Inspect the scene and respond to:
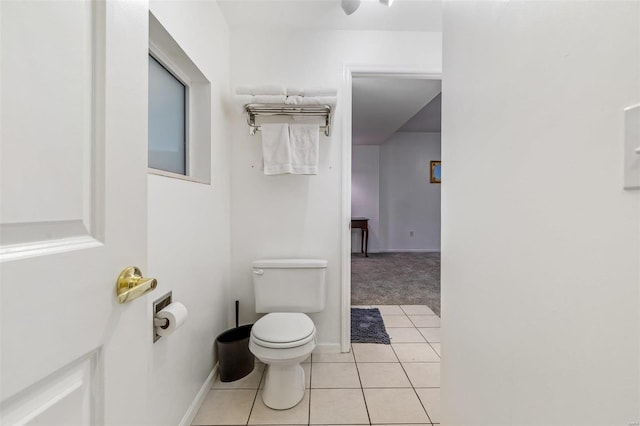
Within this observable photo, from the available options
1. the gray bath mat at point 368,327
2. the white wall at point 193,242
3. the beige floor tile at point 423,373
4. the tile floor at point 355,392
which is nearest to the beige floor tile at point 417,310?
the gray bath mat at point 368,327

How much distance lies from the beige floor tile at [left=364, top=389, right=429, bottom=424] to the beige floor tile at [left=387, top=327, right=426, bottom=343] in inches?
24.2

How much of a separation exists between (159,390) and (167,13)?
1577mm

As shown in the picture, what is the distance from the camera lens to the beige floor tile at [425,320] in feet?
8.14

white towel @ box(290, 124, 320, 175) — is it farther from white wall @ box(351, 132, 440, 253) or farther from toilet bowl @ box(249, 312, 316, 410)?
white wall @ box(351, 132, 440, 253)

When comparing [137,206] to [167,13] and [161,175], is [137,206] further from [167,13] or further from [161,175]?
[167,13]

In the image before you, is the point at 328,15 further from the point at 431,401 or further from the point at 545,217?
the point at 431,401

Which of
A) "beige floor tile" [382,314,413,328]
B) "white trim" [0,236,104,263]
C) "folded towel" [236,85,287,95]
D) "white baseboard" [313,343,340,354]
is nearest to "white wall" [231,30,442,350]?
"white baseboard" [313,343,340,354]

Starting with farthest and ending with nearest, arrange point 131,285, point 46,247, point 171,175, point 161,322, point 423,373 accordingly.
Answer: point 423,373
point 171,175
point 161,322
point 131,285
point 46,247

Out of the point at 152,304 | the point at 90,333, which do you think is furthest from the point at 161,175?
the point at 90,333

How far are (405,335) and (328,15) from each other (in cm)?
249

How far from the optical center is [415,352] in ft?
6.60

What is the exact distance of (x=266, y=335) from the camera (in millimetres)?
1427

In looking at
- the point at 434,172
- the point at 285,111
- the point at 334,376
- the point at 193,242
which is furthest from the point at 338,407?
the point at 434,172

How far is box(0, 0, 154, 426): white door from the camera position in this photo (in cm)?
35
